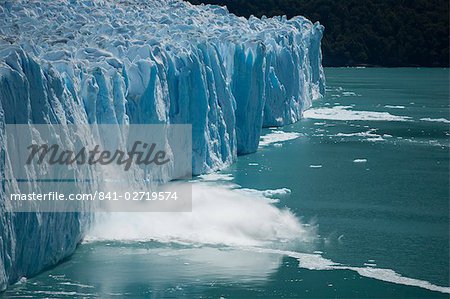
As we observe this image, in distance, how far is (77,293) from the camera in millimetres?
9109

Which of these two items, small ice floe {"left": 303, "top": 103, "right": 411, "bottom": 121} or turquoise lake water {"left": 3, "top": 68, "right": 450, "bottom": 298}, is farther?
small ice floe {"left": 303, "top": 103, "right": 411, "bottom": 121}

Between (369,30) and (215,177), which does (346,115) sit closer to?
(215,177)

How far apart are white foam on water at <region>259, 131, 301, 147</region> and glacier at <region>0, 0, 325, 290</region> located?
871mm

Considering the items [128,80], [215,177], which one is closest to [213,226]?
[128,80]

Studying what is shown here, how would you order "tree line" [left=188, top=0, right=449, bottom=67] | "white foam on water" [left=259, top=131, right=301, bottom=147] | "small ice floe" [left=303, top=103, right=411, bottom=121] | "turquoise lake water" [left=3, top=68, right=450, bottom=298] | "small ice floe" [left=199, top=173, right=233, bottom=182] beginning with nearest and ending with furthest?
1. "turquoise lake water" [left=3, top=68, right=450, bottom=298]
2. "small ice floe" [left=199, top=173, right=233, bottom=182]
3. "white foam on water" [left=259, top=131, right=301, bottom=147]
4. "small ice floe" [left=303, top=103, right=411, bottom=121]
5. "tree line" [left=188, top=0, right=449, bottom=67]

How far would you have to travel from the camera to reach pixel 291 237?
1158cm

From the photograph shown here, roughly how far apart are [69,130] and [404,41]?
37.0 metres

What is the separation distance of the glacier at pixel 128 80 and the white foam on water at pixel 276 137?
871 mm

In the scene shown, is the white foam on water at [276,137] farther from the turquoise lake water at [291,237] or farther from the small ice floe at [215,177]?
the small ice floe at [215,177]

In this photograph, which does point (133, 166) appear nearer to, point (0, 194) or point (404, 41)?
point (0, 194)
